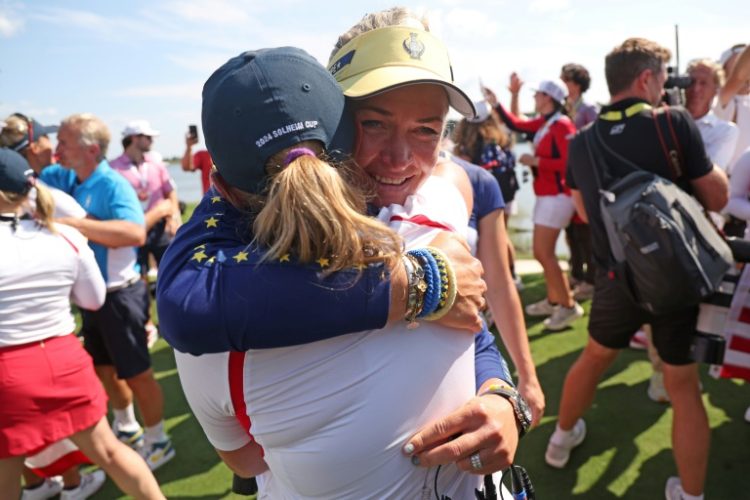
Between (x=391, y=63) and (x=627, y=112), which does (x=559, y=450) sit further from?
(x=391, y=63)

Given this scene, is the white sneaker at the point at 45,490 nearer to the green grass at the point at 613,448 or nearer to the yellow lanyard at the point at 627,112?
the green grass at the point at 613,448

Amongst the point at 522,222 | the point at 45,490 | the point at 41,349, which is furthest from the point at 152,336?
the point at 522,222

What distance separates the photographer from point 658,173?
2373 mm

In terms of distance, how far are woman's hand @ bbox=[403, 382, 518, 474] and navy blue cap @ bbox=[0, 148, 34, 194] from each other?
A: 2356mm

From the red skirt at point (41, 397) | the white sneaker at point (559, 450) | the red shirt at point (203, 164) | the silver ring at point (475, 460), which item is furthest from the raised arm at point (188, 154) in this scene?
the silver ring at point (475, 460)

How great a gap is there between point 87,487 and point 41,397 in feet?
3.75

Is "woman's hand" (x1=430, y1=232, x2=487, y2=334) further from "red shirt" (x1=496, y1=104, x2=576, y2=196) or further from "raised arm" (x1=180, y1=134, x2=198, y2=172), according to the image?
"raised arm" (x1=180, y1=134, x2=198, y2=172)

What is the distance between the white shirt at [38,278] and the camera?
232 centimetres

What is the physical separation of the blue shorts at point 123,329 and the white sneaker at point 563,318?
3.56 meters

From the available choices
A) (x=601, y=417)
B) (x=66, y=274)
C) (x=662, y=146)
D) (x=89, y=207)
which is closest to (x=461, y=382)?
(x=662, y=146)

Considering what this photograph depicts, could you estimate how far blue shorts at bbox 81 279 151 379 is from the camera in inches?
132

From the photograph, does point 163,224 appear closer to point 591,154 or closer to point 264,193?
point 591,154

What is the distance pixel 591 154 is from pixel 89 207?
3.08 meters

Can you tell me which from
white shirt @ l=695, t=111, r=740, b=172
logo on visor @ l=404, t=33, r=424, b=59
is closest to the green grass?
white shirt @ l=695, t=111, r=740, b=172
